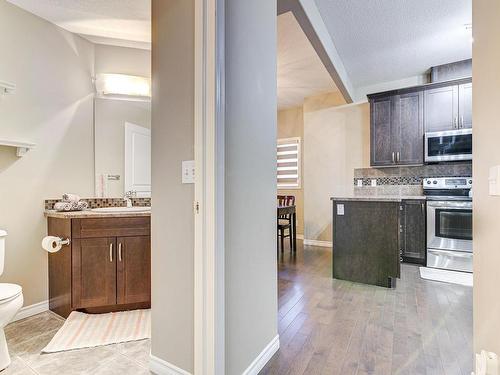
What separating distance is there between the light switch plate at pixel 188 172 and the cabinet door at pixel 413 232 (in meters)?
3.19

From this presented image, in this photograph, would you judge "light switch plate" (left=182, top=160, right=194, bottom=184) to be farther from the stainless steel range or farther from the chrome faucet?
the stainless steel range

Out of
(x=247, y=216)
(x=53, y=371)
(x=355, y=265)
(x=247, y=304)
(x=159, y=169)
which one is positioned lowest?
(x=53, y=371)

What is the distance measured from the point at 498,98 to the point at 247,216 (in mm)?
1150

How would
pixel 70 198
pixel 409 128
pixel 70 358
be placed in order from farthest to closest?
pixel 409 128 → pixel 70 198 → pixel 70 358

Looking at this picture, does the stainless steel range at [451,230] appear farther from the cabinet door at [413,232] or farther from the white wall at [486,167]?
the white wall at [486,167]

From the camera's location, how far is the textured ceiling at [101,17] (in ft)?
6.87

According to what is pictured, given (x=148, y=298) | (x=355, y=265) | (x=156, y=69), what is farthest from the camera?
(x=355, y=265)

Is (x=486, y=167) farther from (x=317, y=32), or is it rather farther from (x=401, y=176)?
(x=401, y=176)

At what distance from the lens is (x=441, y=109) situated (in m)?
3.52

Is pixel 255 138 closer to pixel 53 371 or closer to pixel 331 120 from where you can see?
pixel 53 371

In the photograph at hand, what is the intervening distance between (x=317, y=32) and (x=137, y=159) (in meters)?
2.12

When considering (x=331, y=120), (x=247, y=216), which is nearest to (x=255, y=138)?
(x=247, y=216)

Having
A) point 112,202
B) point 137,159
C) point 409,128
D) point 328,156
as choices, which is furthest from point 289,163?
point 112,202

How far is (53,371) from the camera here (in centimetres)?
154
